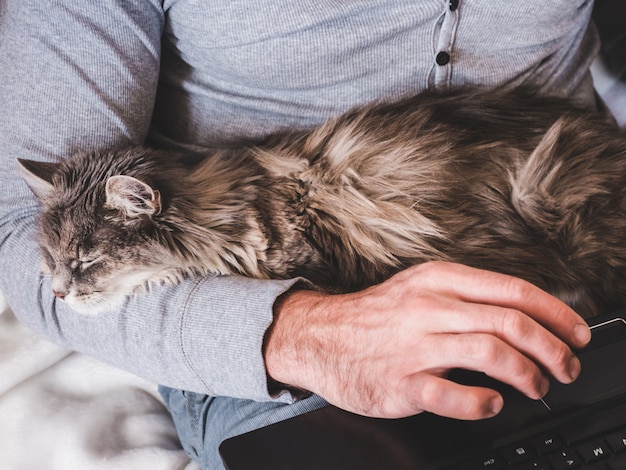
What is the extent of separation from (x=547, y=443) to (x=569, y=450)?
0.03 m

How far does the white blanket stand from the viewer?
1.13 meters

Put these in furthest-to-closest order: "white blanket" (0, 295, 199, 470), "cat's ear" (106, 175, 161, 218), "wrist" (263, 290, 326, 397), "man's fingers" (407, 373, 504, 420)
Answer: "white blanket" (0, 295, 199, 470) → "cat's ear" (106, 175, 161, 218) → "wrist" (263, 290, 326, 397) → "man's fingers" (407, 373, 504, 420)

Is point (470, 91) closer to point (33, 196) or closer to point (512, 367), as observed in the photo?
point (512, 367)

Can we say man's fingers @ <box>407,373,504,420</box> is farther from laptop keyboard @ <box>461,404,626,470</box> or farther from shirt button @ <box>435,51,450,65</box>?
shirt button @ <box>435,51,450,65</box>

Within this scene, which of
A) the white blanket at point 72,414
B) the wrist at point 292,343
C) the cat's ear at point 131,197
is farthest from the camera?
the white blanket at point 72,414

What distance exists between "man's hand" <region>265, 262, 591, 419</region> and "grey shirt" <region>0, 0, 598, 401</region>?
0.08 m

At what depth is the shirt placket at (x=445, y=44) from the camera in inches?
46.4

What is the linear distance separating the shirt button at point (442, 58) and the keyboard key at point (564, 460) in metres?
0.80

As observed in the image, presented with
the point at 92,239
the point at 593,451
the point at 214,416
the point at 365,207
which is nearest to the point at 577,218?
the point at 365,207

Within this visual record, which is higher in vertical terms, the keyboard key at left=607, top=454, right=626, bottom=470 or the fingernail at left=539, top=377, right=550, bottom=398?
the fingernail at left=539, top=377, right=550, bottom=398

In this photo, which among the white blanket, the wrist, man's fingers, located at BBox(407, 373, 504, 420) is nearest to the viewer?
man's fingers, located at BBox(407, 373, 504, 420)

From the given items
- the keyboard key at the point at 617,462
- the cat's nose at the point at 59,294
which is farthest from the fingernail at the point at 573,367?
the cat's nose at the point at 59,294

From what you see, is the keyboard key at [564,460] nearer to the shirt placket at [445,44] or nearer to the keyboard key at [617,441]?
the keyboard key at [617,441]

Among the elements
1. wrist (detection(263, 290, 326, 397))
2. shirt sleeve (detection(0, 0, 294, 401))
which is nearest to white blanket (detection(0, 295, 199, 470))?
shirt sleeve (detection(0, 0, 294, 401))
